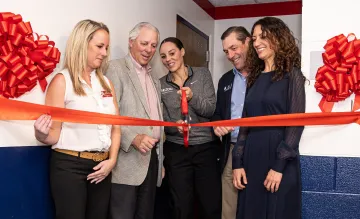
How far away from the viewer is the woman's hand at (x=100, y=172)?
207cm

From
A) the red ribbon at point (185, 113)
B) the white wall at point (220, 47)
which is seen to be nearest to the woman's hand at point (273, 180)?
the red ribbon at point (185, 113)

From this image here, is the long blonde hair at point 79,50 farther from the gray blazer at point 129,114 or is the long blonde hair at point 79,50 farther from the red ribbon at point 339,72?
the red ribbon at point 339,72

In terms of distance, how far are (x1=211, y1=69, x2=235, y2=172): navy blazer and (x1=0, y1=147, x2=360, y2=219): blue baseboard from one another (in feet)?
2.05

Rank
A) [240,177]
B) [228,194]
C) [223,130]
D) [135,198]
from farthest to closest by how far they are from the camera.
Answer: [228,194], [223,130], [135,198], [240,177]

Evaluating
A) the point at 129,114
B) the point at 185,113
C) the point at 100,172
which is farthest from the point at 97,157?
the point at 185,113

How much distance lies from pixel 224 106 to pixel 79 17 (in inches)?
49.8

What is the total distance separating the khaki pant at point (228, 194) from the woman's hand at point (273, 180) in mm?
726

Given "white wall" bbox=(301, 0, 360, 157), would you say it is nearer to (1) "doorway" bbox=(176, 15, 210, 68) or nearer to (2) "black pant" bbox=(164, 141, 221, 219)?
(2) "black pant" bbox=(164, 141, 221, 219)

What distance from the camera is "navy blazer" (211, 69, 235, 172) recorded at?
9.57ft

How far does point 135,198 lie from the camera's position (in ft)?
8.21

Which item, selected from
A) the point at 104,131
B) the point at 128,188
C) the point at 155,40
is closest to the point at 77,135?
the point at 104,131

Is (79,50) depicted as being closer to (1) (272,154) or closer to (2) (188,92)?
(2) (188,92)

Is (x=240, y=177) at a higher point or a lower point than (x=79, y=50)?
lower

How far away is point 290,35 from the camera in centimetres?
231
